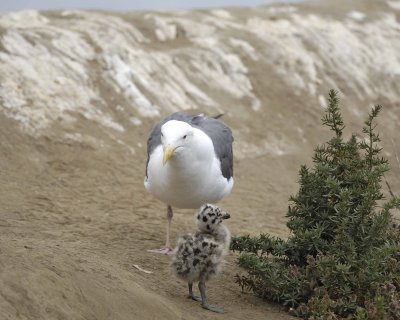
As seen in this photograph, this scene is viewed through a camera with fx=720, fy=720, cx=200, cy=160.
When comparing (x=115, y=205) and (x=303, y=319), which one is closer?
(x=303, y=319)

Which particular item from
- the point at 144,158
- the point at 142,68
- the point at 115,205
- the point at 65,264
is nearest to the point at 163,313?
the point at 65,264

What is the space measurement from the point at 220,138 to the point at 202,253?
2.52 m

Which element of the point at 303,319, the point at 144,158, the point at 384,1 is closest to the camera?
the point at 303,319

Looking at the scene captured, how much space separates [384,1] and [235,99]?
9.38m

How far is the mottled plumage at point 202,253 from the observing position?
21.2 feet

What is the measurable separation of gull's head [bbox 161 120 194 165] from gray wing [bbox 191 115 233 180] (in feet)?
3.49

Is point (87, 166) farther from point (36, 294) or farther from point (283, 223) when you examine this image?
point (36, 294)

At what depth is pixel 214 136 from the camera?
8602 millimetres

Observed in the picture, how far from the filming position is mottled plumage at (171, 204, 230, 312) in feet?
21.2

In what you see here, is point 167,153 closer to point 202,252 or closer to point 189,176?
point 189,176

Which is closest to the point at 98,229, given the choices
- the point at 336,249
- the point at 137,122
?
the point at 336,249

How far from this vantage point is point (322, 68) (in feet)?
60.5

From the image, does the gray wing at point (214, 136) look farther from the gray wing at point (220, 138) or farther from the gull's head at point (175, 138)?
the gull's head at point (175, 138)

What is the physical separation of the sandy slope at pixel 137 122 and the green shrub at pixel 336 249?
38cm
